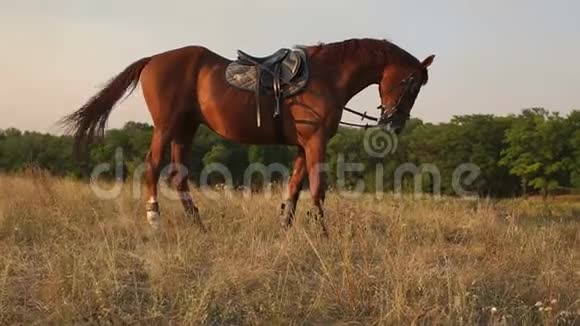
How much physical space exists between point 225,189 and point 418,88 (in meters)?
3.23

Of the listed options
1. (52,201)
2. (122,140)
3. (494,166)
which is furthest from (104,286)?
(494,166)

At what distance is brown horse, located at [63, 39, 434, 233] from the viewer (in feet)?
22.0

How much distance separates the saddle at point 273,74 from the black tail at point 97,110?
4.42 feet

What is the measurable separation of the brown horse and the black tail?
0.04 feet

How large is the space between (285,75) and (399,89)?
3.99 ft

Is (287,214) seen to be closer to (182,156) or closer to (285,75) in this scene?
(285,75)

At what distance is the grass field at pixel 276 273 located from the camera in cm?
375

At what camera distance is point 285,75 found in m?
6.86

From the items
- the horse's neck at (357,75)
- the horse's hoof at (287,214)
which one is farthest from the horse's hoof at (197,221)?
the horse's neck at (357,75)

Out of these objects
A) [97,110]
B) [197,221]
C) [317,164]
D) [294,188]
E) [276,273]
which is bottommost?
[276,273]

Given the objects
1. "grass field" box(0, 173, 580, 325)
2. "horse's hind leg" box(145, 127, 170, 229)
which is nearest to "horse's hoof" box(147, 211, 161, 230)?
"grass field" box(0, 173, 580, 325)

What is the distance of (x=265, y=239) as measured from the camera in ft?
19.7

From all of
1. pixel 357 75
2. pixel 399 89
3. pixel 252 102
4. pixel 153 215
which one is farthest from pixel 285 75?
pixel 153 215

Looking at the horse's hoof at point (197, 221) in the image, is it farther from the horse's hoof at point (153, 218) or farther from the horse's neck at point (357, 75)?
the horse's neck at point (357, 75)
